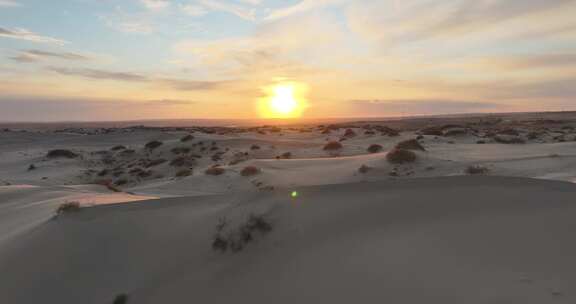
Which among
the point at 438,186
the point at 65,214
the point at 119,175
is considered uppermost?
the point at 438,186

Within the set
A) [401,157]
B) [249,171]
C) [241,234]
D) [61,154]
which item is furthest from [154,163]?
[241,234]

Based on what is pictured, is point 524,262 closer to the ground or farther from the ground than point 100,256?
farther from the ground

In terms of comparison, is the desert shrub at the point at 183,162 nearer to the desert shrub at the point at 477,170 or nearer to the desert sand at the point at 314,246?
the desert sand at the point at 314,246

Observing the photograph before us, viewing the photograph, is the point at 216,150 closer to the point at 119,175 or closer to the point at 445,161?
the point at 119,175

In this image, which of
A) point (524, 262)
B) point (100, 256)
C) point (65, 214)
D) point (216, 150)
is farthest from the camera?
point (216, 150)

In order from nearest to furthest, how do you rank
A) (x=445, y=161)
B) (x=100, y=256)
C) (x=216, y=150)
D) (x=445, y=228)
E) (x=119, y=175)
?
1. (x=445, y=228)
2. (x=100, y=256)
3. (x=445, y=161)
4. (x=119, y=175)
5. (x=216, y=150)

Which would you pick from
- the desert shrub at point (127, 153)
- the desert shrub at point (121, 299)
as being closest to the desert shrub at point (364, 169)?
the desert shrub at point (121, 299)

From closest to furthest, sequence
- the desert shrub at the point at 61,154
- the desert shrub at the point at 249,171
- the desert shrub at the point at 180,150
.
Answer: the desert shrub at the point at 249,171
the desert shrub at the point at 180,150
the desert shrub at the point at 61,154

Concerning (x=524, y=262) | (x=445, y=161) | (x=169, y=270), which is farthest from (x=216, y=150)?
(x=524, y=262)
